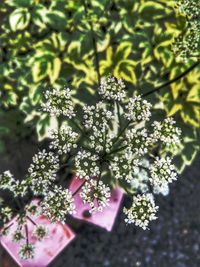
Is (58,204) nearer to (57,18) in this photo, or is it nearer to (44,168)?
(44,168)

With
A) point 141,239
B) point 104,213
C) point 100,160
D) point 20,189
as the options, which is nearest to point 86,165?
point 100,160

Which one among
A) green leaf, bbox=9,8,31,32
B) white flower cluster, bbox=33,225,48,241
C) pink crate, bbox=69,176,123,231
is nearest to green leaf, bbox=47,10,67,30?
green leaf, bbox=9,8,31,32

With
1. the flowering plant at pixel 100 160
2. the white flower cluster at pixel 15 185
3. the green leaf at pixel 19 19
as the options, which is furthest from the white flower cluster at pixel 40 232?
the green leaf at pixel 19 19

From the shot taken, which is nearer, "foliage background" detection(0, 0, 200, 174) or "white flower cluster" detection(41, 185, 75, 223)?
"white flower cluster" detection(41, 185, 75, 223)

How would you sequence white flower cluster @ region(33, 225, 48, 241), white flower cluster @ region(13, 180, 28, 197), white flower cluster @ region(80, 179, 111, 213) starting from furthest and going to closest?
white flower cluster @ region(33, 225, 48, 241), white flower cluster @ region(13, 180, 28, 197), white flower cluster @ region(80, 179, 111, 213)

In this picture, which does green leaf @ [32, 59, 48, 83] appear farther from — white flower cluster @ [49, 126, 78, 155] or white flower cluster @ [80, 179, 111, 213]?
white flower cluster @ [80, 179, 111, 213]
